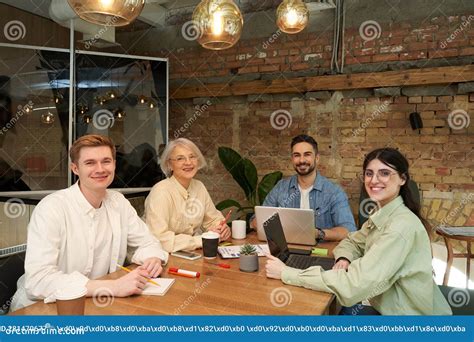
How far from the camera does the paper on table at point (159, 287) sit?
1.42 m

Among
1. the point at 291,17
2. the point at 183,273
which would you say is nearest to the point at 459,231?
the point at 291,17

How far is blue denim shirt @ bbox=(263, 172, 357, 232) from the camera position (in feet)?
8.68

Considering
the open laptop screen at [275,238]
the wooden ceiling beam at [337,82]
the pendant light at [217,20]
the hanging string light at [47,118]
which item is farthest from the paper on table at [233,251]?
the hanging string light at [47,118]

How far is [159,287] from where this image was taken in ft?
4.83

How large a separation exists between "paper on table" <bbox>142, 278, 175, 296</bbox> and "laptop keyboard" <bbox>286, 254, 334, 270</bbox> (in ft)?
1.95

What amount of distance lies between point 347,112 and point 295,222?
2.31 meters

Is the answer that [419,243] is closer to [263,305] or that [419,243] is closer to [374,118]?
[263,305]

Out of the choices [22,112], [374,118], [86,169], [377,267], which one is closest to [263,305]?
[377,267]

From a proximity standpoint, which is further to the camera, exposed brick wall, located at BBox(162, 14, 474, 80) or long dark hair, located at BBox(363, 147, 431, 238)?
exposed brick wall, located at BBox(162, 14, 474, 80)

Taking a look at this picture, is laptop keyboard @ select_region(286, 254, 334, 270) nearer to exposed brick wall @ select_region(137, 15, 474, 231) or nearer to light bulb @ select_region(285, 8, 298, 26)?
light bulb @ select_region(285, 8, 298, 26)

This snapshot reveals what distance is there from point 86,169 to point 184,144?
3.06ft

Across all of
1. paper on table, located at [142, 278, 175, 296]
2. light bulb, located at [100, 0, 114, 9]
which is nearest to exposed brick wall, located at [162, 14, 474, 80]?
light bulb, located at [100, 0, 114, 9]

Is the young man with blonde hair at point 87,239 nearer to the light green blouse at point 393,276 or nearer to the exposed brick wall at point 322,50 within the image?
the light green blouse at point 393,276

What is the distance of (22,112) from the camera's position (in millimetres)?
3826
